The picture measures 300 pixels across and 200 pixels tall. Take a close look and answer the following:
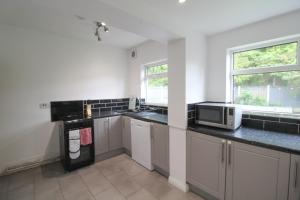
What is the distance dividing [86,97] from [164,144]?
78.0 inches

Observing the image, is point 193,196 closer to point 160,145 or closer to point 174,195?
point 174,195

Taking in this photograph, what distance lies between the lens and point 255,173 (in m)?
1.46

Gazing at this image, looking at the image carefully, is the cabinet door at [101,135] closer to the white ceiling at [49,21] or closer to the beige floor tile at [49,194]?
the beige floor tile at [49,194]

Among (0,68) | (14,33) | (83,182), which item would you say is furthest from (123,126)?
(14,33)

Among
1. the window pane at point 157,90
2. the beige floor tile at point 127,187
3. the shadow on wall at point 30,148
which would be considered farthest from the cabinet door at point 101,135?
the window pane at point 157,90

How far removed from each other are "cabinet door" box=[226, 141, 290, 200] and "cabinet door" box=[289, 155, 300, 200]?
0.03 meters

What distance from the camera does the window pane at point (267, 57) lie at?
184 cm

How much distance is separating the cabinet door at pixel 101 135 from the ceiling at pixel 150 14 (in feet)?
5.61

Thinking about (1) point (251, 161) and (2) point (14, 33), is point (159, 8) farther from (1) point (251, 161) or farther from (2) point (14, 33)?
(2) point (14, 33)

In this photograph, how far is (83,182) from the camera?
7.47 ft

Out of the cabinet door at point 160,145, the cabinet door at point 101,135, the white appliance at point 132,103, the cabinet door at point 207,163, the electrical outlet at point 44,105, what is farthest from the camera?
the white appliance at point 132,103

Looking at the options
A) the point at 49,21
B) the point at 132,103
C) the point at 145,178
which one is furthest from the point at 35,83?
the point at 145,178

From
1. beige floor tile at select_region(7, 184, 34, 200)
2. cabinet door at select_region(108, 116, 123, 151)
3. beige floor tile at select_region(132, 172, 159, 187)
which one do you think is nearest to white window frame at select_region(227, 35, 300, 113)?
beige floor tile at select_region(132, 172, 159, 187)

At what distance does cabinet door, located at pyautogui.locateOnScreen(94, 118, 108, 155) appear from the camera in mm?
2877
